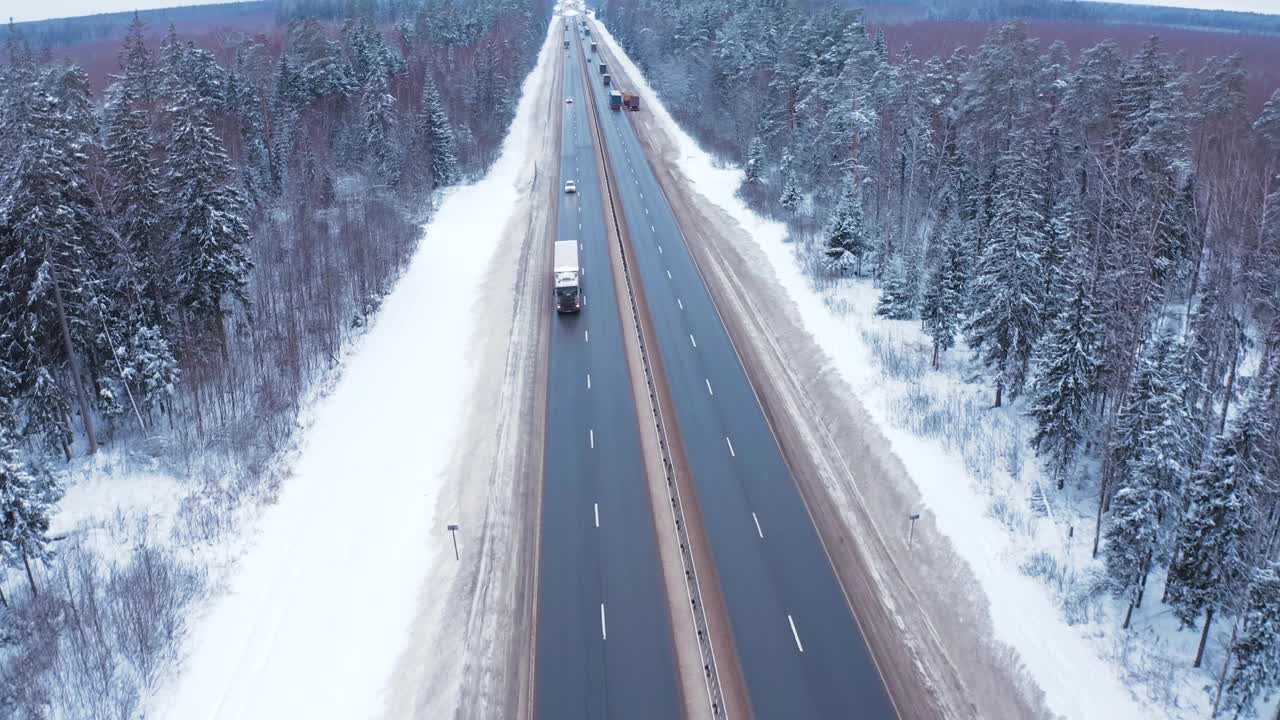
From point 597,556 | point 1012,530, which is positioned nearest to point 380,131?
point 597,556

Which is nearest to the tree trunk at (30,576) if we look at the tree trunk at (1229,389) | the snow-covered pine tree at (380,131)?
the tree trunk at (1229,389)

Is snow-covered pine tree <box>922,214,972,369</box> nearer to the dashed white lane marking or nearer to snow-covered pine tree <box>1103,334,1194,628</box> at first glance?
snow-covered pine tree <box>1103,334,1194,628</box>

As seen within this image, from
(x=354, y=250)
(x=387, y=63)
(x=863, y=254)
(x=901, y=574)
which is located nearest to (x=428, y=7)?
(x=387, y=63)

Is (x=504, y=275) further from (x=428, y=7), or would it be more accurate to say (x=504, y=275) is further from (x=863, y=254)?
(x=428, y=7)

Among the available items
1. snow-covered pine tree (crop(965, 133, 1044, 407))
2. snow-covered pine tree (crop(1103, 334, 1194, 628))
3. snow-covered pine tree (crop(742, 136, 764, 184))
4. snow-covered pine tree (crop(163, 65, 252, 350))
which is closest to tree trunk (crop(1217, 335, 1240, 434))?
snow-covered pine tree (crop(1103, 334, 1194, 628))

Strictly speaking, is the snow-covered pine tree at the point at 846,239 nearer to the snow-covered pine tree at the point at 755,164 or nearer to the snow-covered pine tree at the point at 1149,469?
the snow-covered pine tree at the point at 755,164

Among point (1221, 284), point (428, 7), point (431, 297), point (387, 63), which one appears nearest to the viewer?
point (1221, 284)
